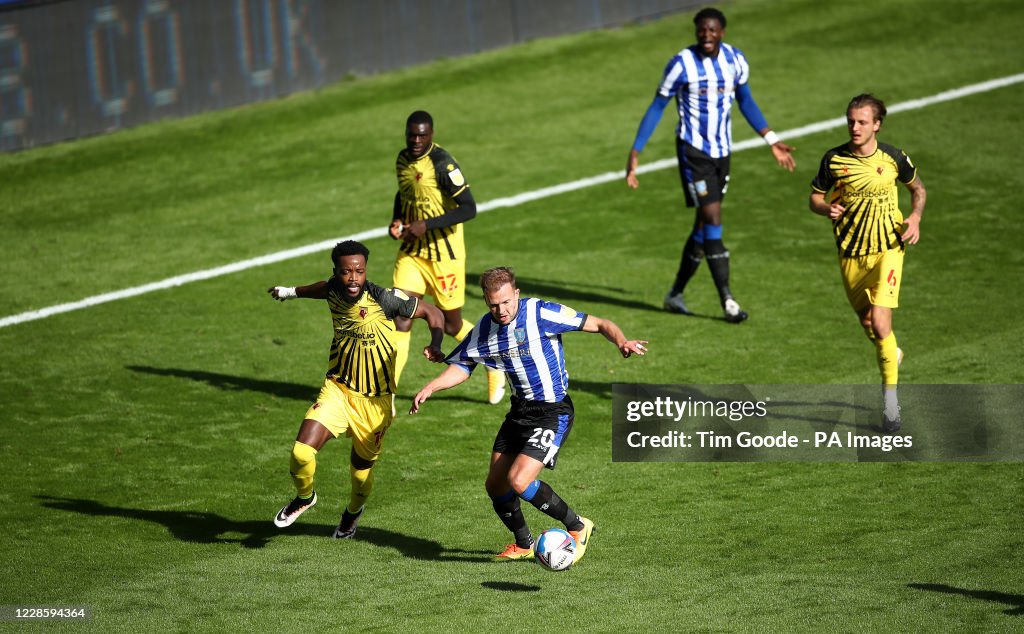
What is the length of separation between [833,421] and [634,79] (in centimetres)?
1195

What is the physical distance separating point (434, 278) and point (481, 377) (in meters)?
1.66

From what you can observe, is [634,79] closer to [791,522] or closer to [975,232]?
[975,232]

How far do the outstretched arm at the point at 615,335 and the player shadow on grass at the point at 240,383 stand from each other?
4.64 m

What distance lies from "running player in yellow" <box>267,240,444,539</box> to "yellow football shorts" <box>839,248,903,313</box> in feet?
12.4

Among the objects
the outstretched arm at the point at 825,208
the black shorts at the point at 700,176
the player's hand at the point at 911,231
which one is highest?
the black shorts at the point at 700,176

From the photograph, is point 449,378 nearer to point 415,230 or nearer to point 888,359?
point 415,230

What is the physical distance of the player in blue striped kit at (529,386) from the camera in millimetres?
8938

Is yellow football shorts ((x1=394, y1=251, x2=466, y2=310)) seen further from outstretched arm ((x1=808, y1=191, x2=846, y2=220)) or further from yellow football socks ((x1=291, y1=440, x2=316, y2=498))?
outstretched arm ((x1=808, y1=191, x2=846, y2=220))

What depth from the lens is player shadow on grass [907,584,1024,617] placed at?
25.9ft

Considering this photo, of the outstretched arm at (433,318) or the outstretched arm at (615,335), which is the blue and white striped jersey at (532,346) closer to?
the outstretched arm at (615,335)

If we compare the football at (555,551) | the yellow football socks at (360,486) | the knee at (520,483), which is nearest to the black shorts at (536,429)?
the knee at (520,483)

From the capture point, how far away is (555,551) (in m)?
8.58

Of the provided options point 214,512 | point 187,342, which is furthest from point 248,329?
point 214,512

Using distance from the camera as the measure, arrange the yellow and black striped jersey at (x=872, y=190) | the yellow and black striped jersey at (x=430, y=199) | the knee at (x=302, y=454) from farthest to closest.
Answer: the yellow and black striped jersey at (x=430, y=199) < the yellow and black striped jersey at (x=872, y=190) < the knee at (x=302, y=454)
